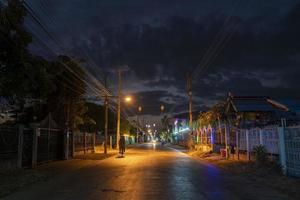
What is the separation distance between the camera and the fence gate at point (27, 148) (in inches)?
782

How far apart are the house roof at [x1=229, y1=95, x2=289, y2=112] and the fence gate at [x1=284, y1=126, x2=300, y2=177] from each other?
1416cm

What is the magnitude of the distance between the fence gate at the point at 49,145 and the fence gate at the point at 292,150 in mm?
14334

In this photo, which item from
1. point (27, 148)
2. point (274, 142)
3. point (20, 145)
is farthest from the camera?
point (27, 148)

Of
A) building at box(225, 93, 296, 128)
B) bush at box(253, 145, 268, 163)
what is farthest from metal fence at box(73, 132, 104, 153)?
bush at box(253, 145, 268, 163)

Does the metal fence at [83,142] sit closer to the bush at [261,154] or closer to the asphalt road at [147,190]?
the bush at [261,154]

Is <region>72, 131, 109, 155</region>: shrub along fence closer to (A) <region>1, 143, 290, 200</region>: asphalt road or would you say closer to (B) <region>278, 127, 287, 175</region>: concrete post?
(A) <region>1, 143, 290, 200</region>: asphalt road

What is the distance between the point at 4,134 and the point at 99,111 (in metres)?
54.2

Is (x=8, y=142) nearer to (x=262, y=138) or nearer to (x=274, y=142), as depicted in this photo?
(x=274, y=142)

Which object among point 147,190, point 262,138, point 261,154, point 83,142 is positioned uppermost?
point 262,138

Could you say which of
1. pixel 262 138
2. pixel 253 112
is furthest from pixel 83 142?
pixel 262 138

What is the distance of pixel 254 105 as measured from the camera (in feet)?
102

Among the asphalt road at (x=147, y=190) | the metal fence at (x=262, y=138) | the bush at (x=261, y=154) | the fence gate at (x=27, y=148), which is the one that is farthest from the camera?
the fence gate at (x=27, y=148)

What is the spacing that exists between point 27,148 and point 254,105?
19.4 meters

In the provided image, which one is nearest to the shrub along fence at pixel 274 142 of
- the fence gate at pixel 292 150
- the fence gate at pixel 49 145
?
the fence gate at pixel 292 150
